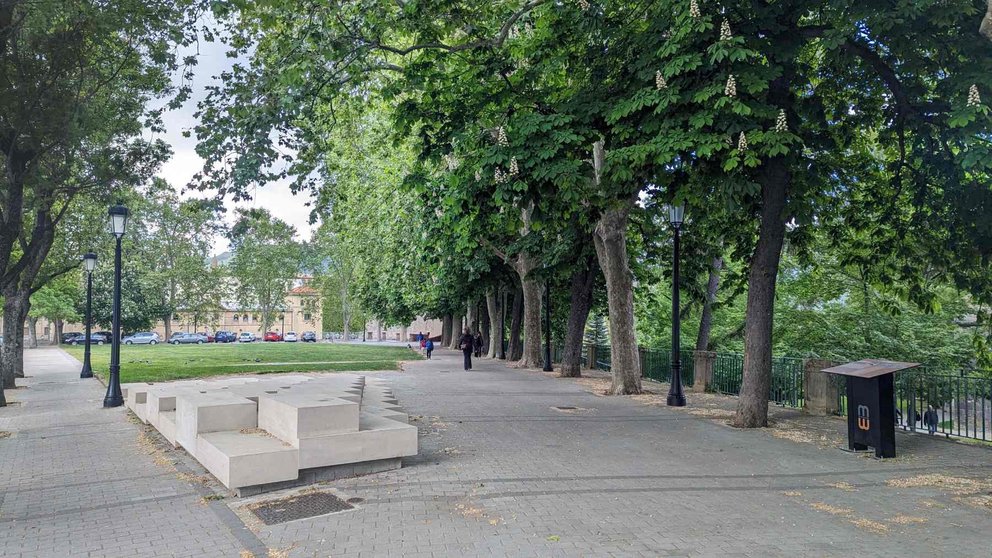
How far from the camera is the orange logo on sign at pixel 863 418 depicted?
9.00 meters

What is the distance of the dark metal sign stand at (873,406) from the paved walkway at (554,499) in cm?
31

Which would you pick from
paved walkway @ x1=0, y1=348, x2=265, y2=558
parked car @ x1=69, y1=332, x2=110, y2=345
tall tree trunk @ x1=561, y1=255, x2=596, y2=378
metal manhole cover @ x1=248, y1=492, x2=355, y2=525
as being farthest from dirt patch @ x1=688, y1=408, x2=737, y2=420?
parked car @ x1=69, y1=332, x2=110, y2=345

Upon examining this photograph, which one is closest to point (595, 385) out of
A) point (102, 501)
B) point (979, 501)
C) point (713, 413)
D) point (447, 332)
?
point (713, 413)

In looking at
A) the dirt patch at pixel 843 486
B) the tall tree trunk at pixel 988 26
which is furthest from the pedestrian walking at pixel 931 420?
the tall tree trunk at pixel 988 26

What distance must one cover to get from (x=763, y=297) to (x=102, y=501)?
964 centimetres

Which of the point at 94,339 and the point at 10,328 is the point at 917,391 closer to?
the point at 10,328

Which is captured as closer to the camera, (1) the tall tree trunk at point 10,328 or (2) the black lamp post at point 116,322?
(2) the black lamp post at point 116,322

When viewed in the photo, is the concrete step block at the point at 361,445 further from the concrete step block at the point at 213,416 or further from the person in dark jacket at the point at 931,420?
the person in dark jacket at the point at 931,420

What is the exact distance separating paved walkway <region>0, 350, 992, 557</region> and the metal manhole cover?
0.16 m

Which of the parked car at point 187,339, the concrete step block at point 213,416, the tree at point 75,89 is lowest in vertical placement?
the parked car at point 187,339

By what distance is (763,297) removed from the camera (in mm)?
11039

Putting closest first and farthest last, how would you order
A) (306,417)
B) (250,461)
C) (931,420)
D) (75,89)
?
1. (250,461)
2. (306,417)
3. (931,420)
4. (75,89)

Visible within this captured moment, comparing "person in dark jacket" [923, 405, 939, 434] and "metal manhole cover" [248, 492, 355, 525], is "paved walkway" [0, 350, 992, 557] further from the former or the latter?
"person in dark jacket" [923, 405, 939, 434]

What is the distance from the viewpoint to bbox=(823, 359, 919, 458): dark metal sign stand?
873cm
